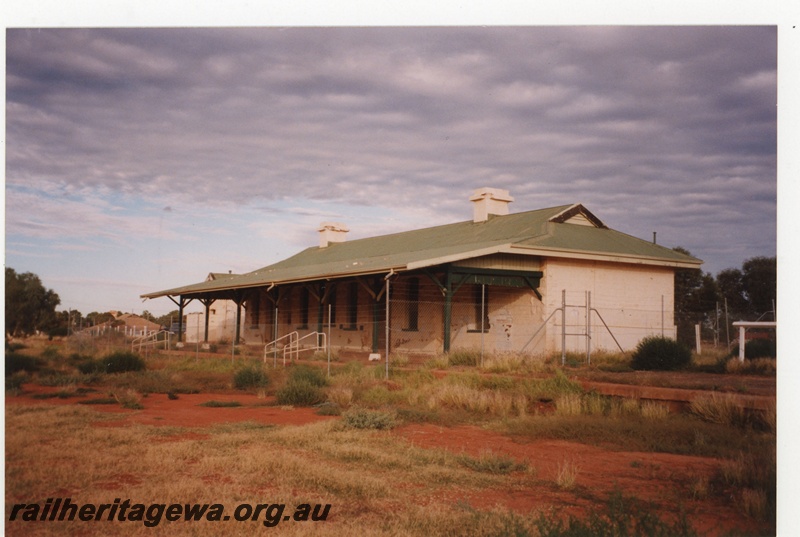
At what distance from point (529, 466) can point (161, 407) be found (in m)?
8.20

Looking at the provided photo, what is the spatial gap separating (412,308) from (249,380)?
8.98 metres

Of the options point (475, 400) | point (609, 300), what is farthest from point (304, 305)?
point (475, 400)

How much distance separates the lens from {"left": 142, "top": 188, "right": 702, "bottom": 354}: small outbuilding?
2081cm

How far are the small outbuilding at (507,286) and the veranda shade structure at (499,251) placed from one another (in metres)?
0.05

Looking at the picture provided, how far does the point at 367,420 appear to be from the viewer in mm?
10836

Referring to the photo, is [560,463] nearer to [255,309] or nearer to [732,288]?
[255,309]

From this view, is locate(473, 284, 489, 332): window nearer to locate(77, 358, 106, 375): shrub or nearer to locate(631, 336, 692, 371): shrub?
locate(631, 336, 692, 371): shrub

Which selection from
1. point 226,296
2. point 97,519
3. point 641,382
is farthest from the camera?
point 226,296

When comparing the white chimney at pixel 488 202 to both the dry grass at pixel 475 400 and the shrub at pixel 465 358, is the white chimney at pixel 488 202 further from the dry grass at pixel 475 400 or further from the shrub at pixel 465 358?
the dry grass at pixel 475 400

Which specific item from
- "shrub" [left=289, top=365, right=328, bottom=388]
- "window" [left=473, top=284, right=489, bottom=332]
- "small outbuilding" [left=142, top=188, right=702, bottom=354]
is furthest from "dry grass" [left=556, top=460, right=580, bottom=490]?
"window" [left=473, top=284, right=489, bottom=332]

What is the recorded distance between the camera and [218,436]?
9.86m

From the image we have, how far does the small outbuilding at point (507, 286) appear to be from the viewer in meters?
20.8
